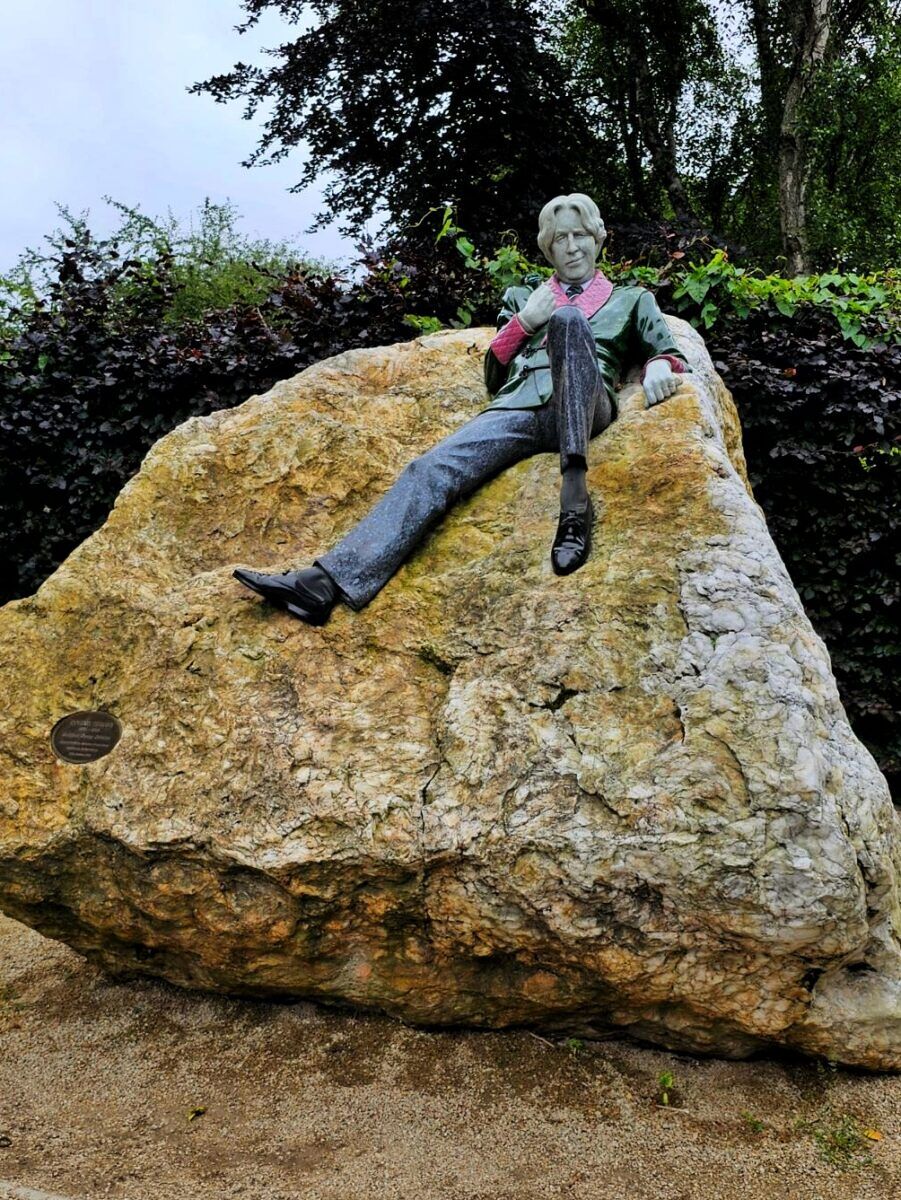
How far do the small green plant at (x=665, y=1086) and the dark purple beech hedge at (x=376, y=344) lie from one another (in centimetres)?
328

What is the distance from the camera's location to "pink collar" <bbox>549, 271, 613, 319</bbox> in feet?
15.2

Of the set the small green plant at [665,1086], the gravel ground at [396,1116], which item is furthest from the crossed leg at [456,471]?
the small green plant at [665,1086]

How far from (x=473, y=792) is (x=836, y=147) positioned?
14666mm

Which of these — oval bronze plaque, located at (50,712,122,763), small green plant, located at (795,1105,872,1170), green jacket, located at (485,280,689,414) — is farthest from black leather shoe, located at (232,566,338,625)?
small green plant, located at (795,1105,872,1170)

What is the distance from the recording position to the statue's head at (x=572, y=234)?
4.64 meters

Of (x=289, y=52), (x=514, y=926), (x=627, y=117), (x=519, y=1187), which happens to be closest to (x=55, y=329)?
(x=514, y=926)

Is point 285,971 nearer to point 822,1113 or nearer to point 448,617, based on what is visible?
point 448,617

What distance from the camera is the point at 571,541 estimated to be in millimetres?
3672

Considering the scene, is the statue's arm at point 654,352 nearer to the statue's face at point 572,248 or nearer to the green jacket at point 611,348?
the green jacket at point 611,348

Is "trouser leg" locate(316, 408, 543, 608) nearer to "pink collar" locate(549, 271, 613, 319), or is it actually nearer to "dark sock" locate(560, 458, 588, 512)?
"dark sock" locate(560, 458, 588, 512)

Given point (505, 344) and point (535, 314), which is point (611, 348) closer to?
point (535, 314)

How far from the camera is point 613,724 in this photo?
322 centimetres

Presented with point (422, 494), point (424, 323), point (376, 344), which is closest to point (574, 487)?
point (422, 494)

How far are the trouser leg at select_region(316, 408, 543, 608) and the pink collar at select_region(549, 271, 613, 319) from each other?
742 mm
